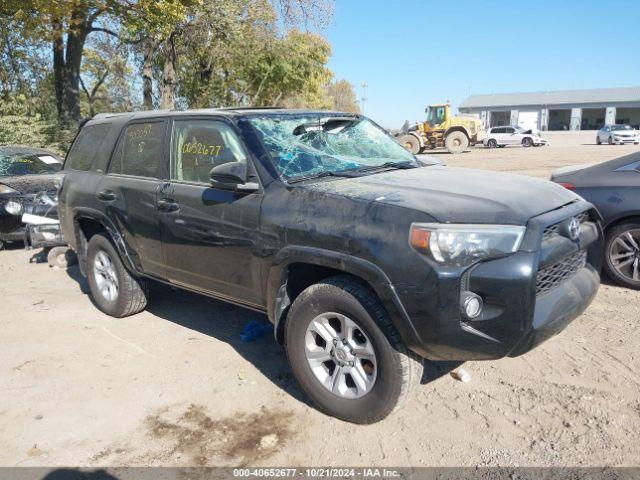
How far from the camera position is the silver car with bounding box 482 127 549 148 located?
3791 centimetres

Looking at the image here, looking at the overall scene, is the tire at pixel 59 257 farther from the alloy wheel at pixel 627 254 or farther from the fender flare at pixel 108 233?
the alloy wheel at pixel 627 254

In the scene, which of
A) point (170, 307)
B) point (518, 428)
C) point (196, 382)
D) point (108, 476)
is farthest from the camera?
point (170, 307)

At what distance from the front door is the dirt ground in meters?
0.68

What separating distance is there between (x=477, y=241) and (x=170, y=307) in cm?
367

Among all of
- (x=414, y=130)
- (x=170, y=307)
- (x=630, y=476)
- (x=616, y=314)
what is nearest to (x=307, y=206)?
(x=630, y=476)

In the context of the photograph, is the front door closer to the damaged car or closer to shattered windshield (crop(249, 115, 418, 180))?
shattered windshield (crop(249, 115, 418, 180))

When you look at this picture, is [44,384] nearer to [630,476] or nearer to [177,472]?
Answer: [177,472]

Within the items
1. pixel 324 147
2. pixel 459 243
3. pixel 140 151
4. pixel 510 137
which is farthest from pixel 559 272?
pixel 510 137

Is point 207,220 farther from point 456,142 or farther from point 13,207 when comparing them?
point 456,142

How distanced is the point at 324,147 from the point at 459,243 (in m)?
1.60

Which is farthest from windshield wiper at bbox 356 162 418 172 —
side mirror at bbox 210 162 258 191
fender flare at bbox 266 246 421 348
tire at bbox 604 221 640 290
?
tire at bbox 604 221 640 290

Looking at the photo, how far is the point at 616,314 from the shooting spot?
4848 millimetres

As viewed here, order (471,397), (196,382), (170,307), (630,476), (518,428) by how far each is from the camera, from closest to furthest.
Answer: (630,476) < (518,428) < (471,397) < (196,382) < (170,307)

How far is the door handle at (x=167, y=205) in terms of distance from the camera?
13.7 ft
